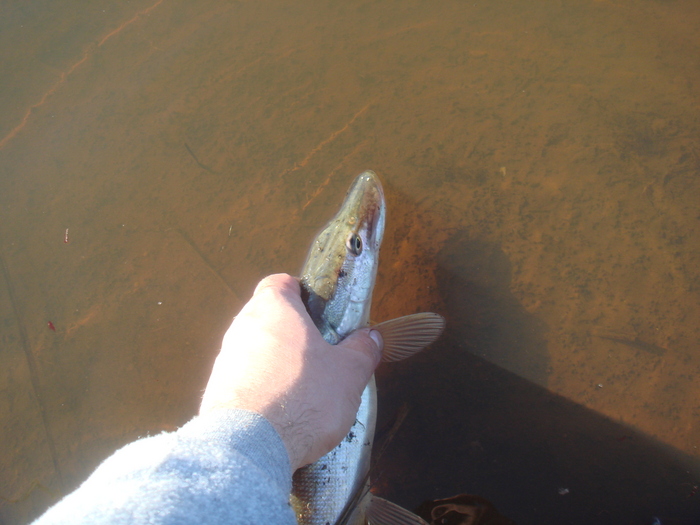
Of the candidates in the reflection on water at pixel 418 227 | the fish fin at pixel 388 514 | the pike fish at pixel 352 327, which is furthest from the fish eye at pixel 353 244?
the fish fin at pixel 388 514

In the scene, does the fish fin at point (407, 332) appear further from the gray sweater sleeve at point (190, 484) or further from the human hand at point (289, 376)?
the gray sweater sleeve at point (190, 484)

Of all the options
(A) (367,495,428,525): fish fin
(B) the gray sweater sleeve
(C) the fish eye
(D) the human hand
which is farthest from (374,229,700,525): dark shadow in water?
(B) the gray sweater sleeve

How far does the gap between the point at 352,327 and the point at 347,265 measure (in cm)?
36

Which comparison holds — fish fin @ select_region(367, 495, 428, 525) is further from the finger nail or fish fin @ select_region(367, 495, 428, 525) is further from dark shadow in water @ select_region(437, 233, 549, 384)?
dark shadow in water @ select_region(437, 233, 549, 384)

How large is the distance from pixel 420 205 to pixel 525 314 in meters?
0.97

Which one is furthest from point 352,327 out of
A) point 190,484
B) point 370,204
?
point 190,484

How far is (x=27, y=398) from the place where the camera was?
9.31 ft

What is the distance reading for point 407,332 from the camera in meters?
2.18

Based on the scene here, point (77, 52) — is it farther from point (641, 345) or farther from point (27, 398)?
point (641, 345)

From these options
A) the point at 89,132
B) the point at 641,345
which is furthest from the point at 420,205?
the point at 89,132

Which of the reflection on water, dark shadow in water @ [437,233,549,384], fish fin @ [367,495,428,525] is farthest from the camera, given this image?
dark shadow in water @ [437,233,549,384]

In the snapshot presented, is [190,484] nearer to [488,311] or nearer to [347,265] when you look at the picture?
[347,265]

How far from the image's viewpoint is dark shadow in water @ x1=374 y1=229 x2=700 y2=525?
216 cm

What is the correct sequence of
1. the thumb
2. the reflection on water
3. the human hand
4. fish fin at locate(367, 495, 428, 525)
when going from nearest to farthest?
the human hand
the thumb
fish fin at locate(367, 495, 428, 525)
the reflection on water
